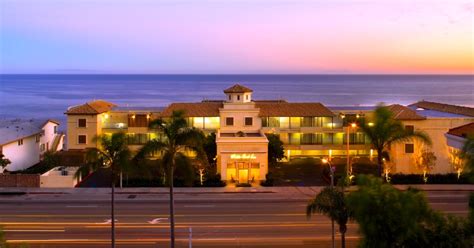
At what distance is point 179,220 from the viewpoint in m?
38.0

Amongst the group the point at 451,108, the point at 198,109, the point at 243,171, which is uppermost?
the point at 451,108

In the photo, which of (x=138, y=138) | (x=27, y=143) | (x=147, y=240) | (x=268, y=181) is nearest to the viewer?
(x=147, y=240)

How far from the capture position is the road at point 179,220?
32.7 m

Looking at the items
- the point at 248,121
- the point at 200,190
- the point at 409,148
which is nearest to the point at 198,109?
the point at 248,121

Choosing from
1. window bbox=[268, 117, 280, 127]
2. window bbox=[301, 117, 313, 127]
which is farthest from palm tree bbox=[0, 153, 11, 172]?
window bbox=[301, 117, 313, 127]

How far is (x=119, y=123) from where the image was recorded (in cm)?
6619

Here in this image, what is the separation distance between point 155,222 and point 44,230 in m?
6.66

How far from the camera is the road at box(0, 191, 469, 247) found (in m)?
32.7

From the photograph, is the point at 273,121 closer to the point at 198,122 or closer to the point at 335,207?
the point at 198,122

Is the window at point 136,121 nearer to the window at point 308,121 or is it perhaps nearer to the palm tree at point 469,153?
the window at point 308,121

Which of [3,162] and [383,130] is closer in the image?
[383,130]

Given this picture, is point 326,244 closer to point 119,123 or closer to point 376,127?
point 376,127

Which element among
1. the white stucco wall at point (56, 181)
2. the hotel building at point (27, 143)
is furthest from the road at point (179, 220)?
the hotel building at point (27, 143)

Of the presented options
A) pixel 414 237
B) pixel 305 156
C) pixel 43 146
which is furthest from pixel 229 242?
pixel 43 146
